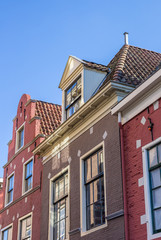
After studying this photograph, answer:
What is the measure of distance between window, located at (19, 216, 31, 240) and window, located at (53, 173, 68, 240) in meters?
3.01

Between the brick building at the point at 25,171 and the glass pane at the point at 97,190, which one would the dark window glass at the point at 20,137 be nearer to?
the brick building at the point at 25,171

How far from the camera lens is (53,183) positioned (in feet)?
58.0

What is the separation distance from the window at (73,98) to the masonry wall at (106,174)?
5.67ft

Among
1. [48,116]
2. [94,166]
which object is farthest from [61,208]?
[48,116]

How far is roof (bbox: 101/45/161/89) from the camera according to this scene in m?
14.7

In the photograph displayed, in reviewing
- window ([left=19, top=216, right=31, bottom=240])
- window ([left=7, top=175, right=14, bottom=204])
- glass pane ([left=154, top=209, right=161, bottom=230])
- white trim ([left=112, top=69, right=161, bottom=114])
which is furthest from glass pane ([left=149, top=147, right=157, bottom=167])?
window ([left=7, top=175, right=14, bottom=204])

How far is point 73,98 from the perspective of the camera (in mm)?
17672

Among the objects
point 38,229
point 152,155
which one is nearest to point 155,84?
point 152,155

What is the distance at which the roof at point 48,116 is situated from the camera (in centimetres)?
2155

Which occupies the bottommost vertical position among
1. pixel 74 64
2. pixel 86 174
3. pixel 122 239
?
pixel 122 239

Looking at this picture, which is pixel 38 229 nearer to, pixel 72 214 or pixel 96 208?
pixel 72 214

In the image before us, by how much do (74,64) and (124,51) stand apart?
6.93ft

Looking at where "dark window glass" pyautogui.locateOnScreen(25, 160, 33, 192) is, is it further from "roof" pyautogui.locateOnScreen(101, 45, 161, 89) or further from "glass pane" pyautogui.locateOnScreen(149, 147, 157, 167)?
"glass pane" pyautogui.locateOnScreen(149, 147, 157, 167)

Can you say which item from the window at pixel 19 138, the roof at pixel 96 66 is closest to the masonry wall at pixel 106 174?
the roof at pixel 96 66
